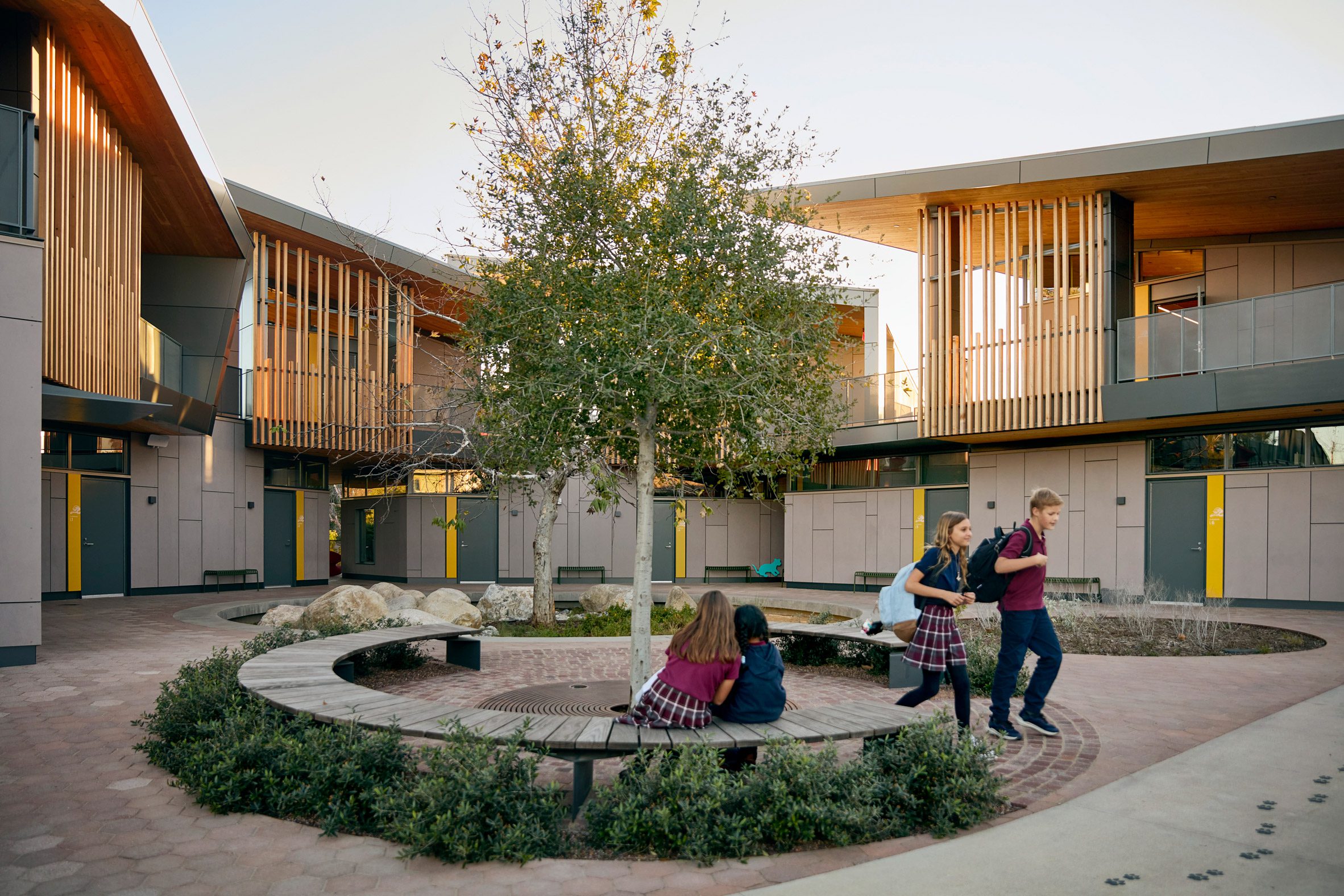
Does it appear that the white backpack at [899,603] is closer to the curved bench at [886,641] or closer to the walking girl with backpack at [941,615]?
the walking girl with backpack at [941,615]

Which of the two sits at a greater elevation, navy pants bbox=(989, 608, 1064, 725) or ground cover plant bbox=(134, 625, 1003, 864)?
navy pants bbox=(989, 608, 1064, 725)

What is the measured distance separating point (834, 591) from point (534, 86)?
57.5ft

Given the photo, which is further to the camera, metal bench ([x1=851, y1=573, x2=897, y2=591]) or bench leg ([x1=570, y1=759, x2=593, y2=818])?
metal bench ([x1=851, y1=573, x2=897, y2=591])

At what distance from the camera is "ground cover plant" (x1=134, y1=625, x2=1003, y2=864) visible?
407 centimetres

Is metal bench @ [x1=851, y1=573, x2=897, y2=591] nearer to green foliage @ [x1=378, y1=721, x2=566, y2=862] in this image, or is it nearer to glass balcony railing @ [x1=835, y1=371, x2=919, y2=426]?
glass balcony railing @ [x1=835, y1=371, x2=919, y2=426]

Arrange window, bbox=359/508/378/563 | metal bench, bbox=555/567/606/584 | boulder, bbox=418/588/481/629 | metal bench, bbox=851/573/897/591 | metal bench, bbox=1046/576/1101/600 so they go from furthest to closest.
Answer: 1. window, bbox=359/508/378/563
2. metal bench, bbox=555/567/606/584
3. metal bench, bbox=851/573/897/591
4. metal bench, bbox=1046/576/1101/600
5. boulder, bbox=418/588/481/629

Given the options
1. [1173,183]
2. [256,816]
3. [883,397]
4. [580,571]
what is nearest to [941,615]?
[256,816]

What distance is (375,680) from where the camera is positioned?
8766 millimetres

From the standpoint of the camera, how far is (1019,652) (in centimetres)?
598

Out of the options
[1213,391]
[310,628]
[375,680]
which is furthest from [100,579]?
[1213,391]

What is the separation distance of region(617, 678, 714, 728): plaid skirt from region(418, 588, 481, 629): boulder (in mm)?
9185

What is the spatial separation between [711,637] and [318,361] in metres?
19.8

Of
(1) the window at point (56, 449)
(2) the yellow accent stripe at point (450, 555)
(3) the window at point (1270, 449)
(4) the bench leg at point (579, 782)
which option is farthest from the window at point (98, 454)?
(3) the window at point (1270, 449)

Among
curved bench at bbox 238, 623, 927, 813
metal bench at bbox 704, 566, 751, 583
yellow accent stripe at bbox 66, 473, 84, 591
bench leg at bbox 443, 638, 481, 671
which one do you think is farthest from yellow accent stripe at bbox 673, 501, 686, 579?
curved bench at bbox 238, 623, 927, 813
